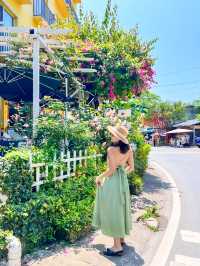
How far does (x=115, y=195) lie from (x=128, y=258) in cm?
89

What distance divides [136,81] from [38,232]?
817cm

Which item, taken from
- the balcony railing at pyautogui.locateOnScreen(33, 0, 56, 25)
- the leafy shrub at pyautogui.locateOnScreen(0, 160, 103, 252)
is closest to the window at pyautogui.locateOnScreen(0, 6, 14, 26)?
the balcony railing at pyautogui.locateOnScreen(33, 0, 56, 25)

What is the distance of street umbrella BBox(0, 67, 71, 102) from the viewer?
10125mm

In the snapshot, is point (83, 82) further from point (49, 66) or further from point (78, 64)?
point (49, 66)

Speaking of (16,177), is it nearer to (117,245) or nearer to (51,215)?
(51,215)

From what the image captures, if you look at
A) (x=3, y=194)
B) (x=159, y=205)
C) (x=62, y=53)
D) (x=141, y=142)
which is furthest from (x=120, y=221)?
(x=62, y=53)

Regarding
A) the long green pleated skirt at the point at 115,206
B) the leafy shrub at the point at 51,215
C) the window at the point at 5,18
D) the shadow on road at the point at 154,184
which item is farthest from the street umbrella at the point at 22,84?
the long green pleated skirt at the point at 115,206

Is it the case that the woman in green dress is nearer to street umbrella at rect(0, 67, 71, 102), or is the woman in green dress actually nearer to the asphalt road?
the asphalt road

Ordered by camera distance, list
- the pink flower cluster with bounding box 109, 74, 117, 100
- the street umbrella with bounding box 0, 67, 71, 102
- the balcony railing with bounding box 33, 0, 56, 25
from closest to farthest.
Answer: the street umbrella with bounding box 0, 67, 71, 102 → the pink flower cluster with bounding box 109, 74, 117, 100 → the balcony railing with bounding box 33, 0, 56, 25

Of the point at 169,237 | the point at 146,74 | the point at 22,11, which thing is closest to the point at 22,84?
the point at 146,74

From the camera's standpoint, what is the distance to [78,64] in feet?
37.9

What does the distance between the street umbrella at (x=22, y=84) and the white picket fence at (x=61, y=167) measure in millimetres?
4200

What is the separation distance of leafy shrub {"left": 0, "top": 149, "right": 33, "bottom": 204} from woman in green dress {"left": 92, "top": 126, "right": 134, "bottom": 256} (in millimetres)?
1030

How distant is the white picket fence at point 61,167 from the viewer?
209 inches
